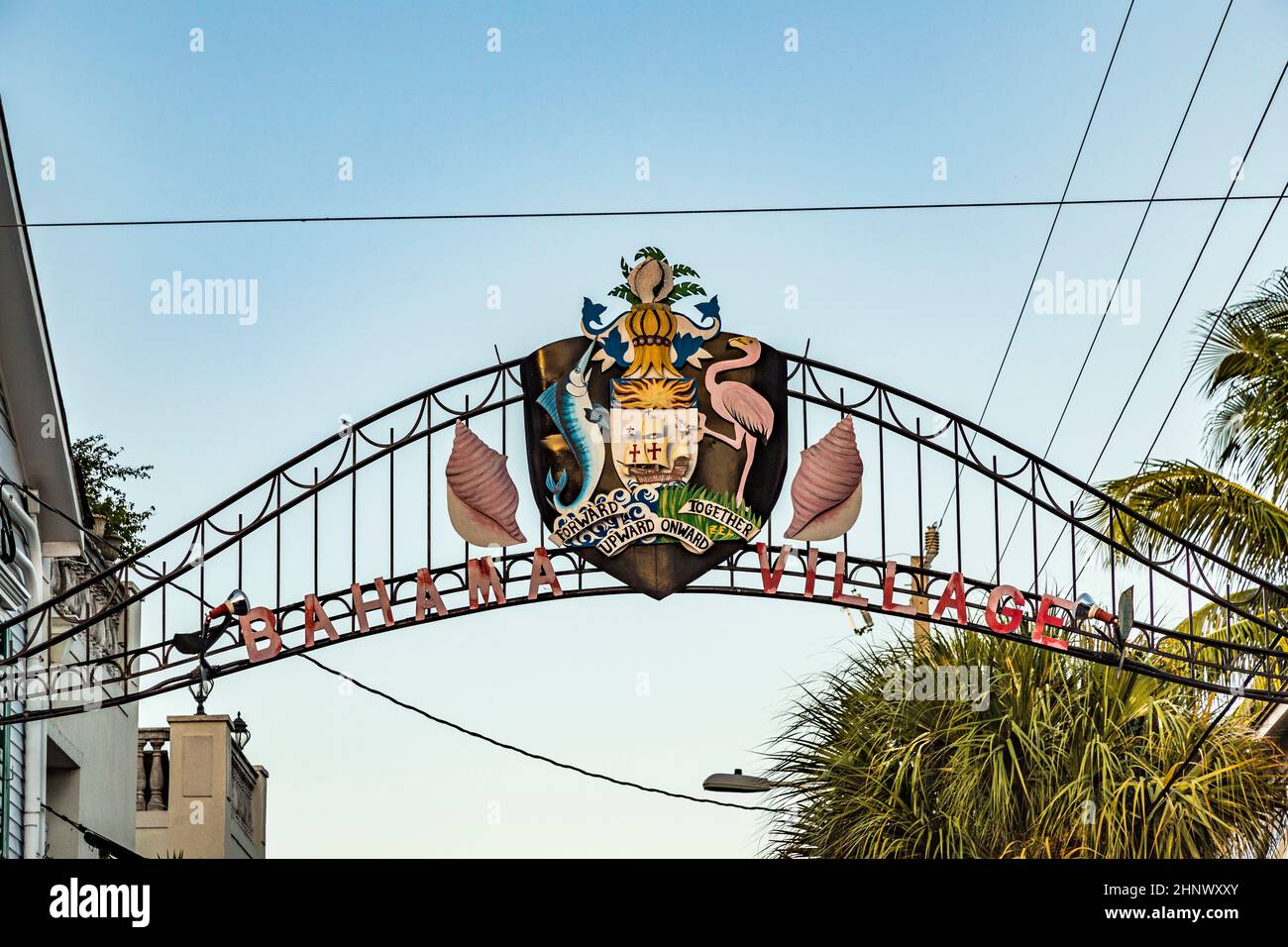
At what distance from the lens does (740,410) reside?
1170 centimetres

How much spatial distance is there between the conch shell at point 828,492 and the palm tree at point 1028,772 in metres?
5.92

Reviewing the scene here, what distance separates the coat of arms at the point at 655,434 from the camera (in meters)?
11.6

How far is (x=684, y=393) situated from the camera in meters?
11.7

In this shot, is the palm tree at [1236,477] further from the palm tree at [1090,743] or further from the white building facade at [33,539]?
the white building facade at [33,539]

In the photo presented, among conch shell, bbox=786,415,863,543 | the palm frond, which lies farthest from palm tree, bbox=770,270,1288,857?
conch shell, bbox=786,415,863,543

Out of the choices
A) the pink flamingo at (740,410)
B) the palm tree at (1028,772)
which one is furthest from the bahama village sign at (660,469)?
the palm tree at (1028,772)

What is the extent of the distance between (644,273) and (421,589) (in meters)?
2.33

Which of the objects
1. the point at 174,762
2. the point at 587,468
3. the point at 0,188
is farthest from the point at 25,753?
the point at 174,762

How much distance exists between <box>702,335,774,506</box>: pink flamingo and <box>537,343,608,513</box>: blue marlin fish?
25.8 inches

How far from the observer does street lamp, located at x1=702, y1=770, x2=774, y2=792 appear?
58.2 feet

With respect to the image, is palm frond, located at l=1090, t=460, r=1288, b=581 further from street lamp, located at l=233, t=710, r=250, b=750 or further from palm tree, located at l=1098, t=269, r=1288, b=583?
street lamp, located at l=233, t=710, r=250, b=750

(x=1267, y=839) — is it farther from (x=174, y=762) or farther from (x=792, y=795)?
(x=174, y=762)
